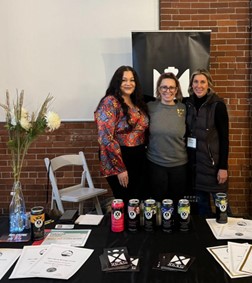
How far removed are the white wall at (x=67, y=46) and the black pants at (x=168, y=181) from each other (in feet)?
4.33

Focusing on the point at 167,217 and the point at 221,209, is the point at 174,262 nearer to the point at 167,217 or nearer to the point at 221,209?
the point at 167,217

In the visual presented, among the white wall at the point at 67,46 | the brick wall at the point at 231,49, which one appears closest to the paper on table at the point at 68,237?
the white wall at the point at 67,46

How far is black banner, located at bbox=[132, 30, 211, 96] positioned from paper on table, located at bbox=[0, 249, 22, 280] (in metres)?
2.16

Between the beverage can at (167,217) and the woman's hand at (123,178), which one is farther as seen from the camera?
the woman's hand at (123,178)

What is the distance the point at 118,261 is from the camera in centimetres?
131

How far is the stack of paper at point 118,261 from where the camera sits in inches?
50.1

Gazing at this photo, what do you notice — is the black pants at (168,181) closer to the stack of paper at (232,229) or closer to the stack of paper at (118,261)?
the stack of paper at (232,229)

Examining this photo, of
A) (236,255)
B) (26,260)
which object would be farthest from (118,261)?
(236,255)

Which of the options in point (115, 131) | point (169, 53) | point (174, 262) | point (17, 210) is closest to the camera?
point (174, 262)

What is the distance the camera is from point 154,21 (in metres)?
3.44

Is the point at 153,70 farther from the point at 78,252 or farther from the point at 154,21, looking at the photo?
the point at 78,252

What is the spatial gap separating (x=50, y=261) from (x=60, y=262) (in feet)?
0.14

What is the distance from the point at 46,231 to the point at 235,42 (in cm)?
278

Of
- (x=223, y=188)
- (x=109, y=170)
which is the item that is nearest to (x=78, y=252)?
(x=109, y=170)
